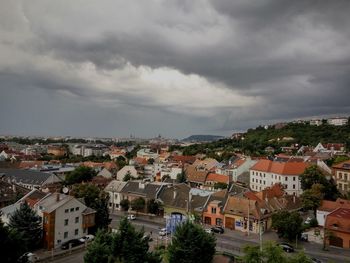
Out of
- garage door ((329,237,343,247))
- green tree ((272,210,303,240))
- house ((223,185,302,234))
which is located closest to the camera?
garage door ((329,237,343,247))

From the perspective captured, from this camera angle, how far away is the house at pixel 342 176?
79.0 m

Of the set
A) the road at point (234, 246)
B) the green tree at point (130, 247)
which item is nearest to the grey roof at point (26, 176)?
the road at point (234, 246)

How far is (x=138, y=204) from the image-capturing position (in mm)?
67188

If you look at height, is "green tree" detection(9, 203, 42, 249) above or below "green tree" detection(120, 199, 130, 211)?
above

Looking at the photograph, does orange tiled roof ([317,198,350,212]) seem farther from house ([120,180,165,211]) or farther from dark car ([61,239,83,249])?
dark car ([61,239,83,249])

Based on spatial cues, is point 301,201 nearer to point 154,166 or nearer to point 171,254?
point 171,254

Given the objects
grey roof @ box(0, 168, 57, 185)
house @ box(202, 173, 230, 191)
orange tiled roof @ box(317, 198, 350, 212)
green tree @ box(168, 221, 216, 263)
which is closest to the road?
green tree @ box(168, 221, 216, 263)

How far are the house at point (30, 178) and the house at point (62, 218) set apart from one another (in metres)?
39.2

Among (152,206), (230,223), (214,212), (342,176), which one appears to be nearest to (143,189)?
(152,206)

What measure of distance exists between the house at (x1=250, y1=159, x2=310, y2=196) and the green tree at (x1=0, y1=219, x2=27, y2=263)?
66.1 meters

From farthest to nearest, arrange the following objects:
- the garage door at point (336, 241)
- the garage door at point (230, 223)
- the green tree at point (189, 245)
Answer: the garage door at point (230, 223)
the garage door at point (336, 241)
the green tree at point (189, 245)

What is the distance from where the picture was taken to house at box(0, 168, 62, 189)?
8906 cm

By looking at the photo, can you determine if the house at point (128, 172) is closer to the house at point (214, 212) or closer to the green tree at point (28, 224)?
the house at point (214, 212)

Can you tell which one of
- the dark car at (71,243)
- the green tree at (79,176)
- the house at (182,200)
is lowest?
the dark car at (71,243)
